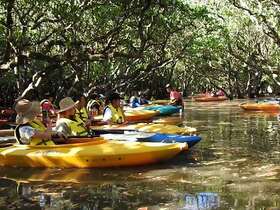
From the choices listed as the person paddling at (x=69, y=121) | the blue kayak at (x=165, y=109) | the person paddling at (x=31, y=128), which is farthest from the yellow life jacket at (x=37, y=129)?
the blue kayak at (x=165, y=109)

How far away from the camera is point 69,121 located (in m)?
A: 9.65

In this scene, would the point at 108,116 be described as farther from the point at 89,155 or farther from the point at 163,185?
the point at 163,185

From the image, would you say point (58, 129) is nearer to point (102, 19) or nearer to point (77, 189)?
point (77, 189)

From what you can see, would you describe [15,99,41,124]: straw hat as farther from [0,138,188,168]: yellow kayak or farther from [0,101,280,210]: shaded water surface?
[0,101,280,210]: shaded water surface

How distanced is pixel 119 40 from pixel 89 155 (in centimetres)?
1169

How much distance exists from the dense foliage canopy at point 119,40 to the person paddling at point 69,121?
11.9ft

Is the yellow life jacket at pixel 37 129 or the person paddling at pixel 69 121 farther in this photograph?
the person paddling at pixel 69 121

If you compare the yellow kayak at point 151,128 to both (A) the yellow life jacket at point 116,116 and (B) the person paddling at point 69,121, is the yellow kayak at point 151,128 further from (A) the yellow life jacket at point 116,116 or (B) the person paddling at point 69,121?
(B) the person paddling at point 69,121

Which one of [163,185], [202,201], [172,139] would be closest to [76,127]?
[172,139]

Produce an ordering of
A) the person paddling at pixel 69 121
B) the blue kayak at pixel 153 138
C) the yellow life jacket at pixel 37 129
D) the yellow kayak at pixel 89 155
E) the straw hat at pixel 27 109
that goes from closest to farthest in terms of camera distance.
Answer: the straw hat at pixel 27 109
the yellow life jacket at pixel 37 129
the yellow kayak at pixel 89 155
the person paddling at pixel 69 121
the blue kayak at pixel 153 138

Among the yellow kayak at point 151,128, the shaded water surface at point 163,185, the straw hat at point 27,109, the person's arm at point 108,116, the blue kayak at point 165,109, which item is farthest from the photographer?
the blue kayak at point 165,109

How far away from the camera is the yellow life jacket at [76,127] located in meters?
9.59

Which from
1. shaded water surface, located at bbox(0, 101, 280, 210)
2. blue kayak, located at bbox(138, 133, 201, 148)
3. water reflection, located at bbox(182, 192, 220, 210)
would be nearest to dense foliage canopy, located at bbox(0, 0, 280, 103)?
blue kayak, located at bbox(138, 133, 201, 148)

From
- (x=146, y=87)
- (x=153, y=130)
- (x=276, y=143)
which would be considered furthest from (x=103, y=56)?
(x=146, y=87)
